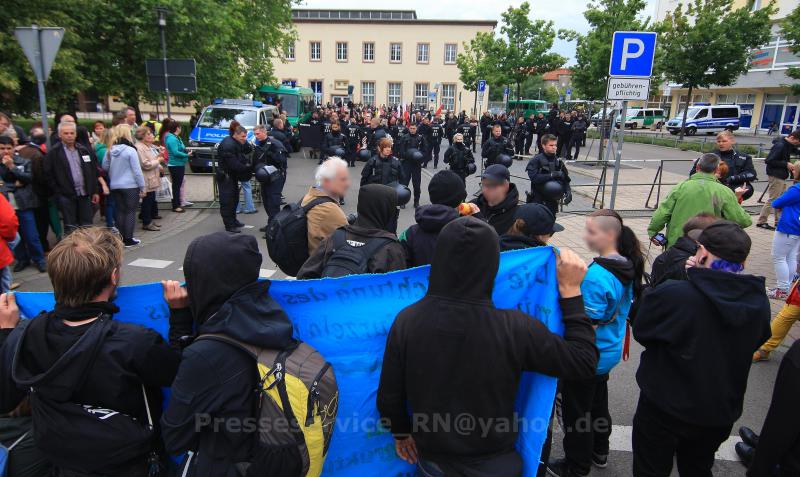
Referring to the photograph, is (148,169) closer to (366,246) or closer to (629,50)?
(366,246)

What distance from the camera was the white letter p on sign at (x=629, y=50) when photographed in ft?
21.9

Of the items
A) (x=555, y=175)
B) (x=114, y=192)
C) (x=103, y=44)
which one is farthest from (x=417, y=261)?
(x=103, y=44)

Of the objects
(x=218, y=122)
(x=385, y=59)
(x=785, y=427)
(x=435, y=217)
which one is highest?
(x=385, y=59)

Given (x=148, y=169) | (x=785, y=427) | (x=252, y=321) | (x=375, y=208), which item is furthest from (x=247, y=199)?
(x=785, y=427)

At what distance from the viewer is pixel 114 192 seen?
8.16 m

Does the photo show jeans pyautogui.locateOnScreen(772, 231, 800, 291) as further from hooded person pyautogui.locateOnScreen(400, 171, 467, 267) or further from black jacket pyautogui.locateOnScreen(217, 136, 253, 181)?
black jacket pyautogui.locateOnScreen(217, 136, 253, 181)

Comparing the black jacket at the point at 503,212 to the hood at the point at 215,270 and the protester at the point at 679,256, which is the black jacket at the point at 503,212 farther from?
the hood at the point at 215,270

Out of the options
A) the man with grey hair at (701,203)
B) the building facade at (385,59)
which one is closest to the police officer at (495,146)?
the man with grey hair at (701,203)

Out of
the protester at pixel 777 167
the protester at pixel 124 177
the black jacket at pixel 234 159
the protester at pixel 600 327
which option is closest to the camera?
the protester at pixel 600 327

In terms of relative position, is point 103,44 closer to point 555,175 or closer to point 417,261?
point 555,175

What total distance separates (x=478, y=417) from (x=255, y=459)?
84 centimetres

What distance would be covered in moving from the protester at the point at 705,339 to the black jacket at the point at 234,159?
24.8 ft

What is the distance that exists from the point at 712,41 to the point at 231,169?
32.8m

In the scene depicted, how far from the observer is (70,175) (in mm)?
7172
